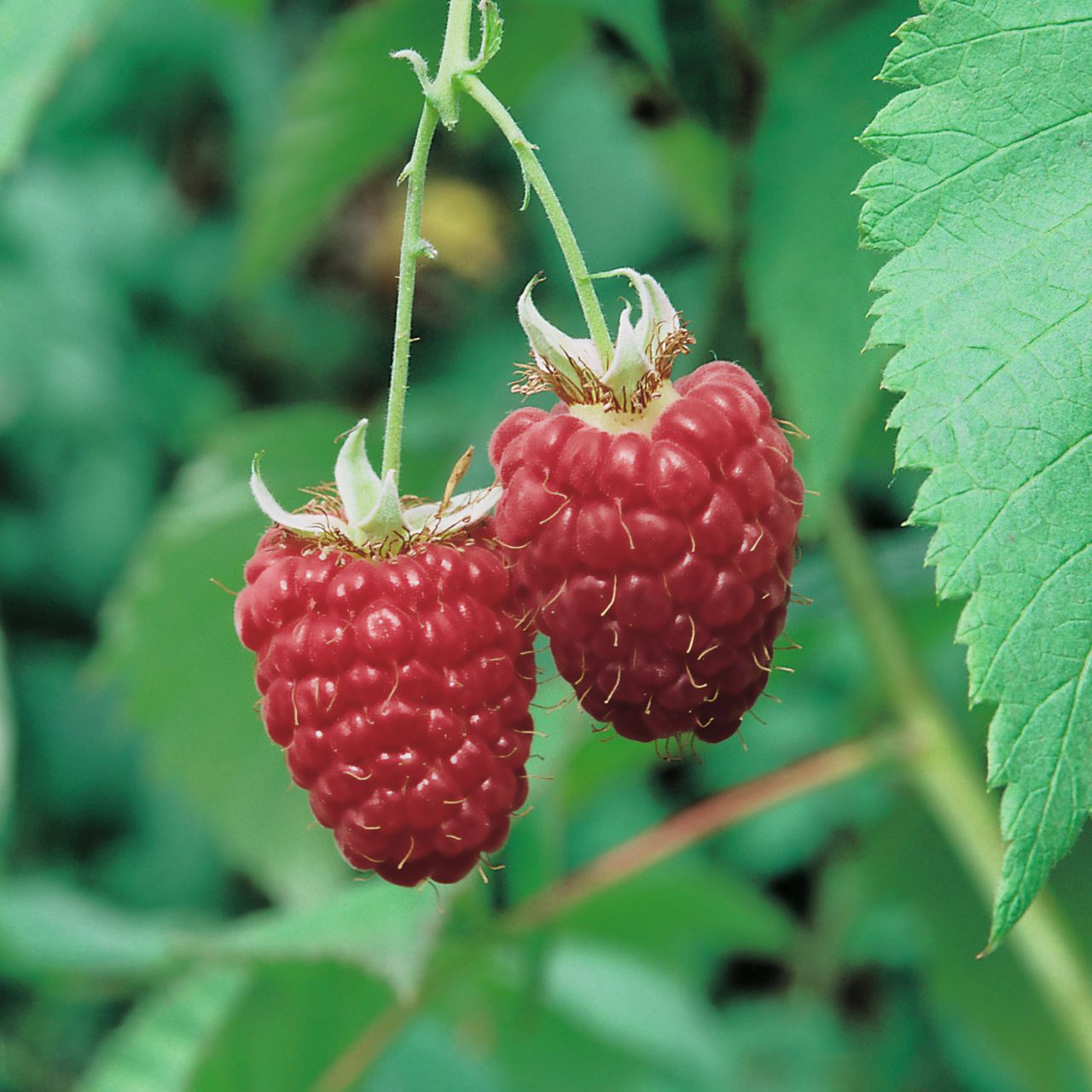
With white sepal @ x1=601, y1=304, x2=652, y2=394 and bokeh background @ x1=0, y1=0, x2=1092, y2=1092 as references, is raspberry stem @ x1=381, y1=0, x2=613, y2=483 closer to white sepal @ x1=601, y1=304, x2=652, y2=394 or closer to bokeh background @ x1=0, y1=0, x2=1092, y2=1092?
white sepal @ x1=601, y1=304, x2=652, y2=394

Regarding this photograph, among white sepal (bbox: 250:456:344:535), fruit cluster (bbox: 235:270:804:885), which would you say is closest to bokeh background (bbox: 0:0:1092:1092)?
fruit cluster (bbox: 235:270:804:885)

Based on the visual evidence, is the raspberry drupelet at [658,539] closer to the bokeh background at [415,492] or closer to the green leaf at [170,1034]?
the bokeh background at [415,492]

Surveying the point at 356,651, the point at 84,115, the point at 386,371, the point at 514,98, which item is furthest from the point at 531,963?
the point at 84,115

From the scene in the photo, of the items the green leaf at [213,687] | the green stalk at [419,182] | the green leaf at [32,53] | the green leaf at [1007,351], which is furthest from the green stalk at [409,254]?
the green leaf at [213,687]

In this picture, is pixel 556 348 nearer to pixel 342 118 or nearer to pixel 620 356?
pixel 620 356

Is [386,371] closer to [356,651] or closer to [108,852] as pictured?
[108,852]
